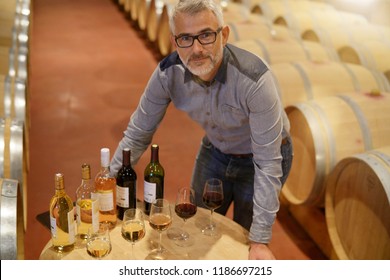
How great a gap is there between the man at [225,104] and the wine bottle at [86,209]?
19 cm

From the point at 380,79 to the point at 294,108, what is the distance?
1.00 metres

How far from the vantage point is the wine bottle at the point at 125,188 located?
79.4 inches

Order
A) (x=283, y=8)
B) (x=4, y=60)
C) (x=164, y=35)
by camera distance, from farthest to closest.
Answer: (x=164, y=35), (x=283, y=8), (x=4, y=60)

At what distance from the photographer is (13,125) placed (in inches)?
107

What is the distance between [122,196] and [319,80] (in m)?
2.12

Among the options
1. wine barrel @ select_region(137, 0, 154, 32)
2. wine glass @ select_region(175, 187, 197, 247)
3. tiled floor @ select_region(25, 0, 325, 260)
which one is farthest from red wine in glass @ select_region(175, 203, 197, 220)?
wine barrel @ select_region(137, 0, 154, 32)

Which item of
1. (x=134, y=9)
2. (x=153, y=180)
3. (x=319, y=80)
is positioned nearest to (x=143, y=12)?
(x=134, y=9)

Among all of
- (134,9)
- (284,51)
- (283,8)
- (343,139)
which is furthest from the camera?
(134,9)

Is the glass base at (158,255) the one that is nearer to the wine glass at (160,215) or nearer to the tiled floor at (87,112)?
the wine glass at (160,215)

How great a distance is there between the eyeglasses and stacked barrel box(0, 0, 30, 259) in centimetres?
88

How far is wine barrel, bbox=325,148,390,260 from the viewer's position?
7.95 ft

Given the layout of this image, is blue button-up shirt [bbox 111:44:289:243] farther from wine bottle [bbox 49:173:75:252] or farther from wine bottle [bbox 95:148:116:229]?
wine bottle [bbox 49:173:75:252]

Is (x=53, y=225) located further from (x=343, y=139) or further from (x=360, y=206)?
(x=343, y=139)
